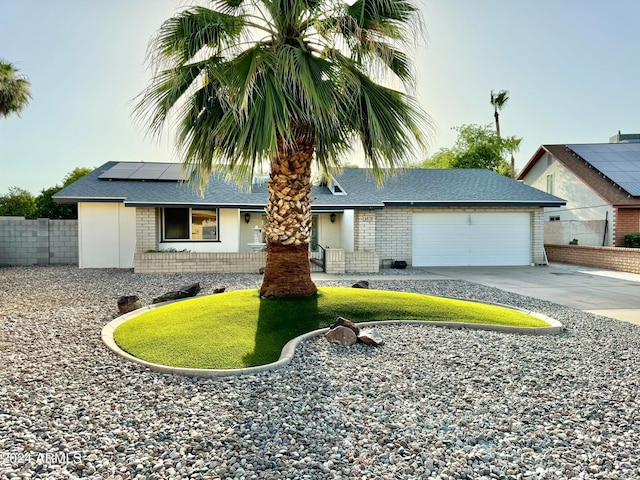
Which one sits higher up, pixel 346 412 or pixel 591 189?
pixel 591 189

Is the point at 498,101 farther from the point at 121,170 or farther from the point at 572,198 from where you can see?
the point at 121,170

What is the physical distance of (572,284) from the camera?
1238 centimetres

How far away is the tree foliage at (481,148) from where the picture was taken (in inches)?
1352

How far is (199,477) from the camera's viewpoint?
8.91 feet

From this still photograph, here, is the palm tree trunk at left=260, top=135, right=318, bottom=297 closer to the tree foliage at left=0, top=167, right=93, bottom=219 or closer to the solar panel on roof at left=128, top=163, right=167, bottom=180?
the solar panel on roof at left=128, top=163, right=167, bottom=180

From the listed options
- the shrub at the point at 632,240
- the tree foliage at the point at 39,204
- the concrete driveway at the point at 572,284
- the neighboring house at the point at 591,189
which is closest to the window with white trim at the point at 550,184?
the neighboring house at the point at 591,189

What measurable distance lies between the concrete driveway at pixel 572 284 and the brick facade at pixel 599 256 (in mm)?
509

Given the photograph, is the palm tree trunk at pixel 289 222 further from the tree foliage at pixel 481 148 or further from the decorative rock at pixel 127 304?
the tree foliage at pixel 481 148

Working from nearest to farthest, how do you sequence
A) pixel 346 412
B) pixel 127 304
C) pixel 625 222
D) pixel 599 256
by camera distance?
pixel 346 412 → pixel 127 304 → pixel 599 256 → pixel 625 222

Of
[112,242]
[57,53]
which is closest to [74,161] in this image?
[112,242]

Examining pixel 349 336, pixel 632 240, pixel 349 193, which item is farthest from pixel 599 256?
pixel 349 336

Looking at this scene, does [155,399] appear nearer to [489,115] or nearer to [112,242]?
[112,242]

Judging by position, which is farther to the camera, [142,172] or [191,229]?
[142,172]

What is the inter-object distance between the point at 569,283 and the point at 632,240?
760cm
